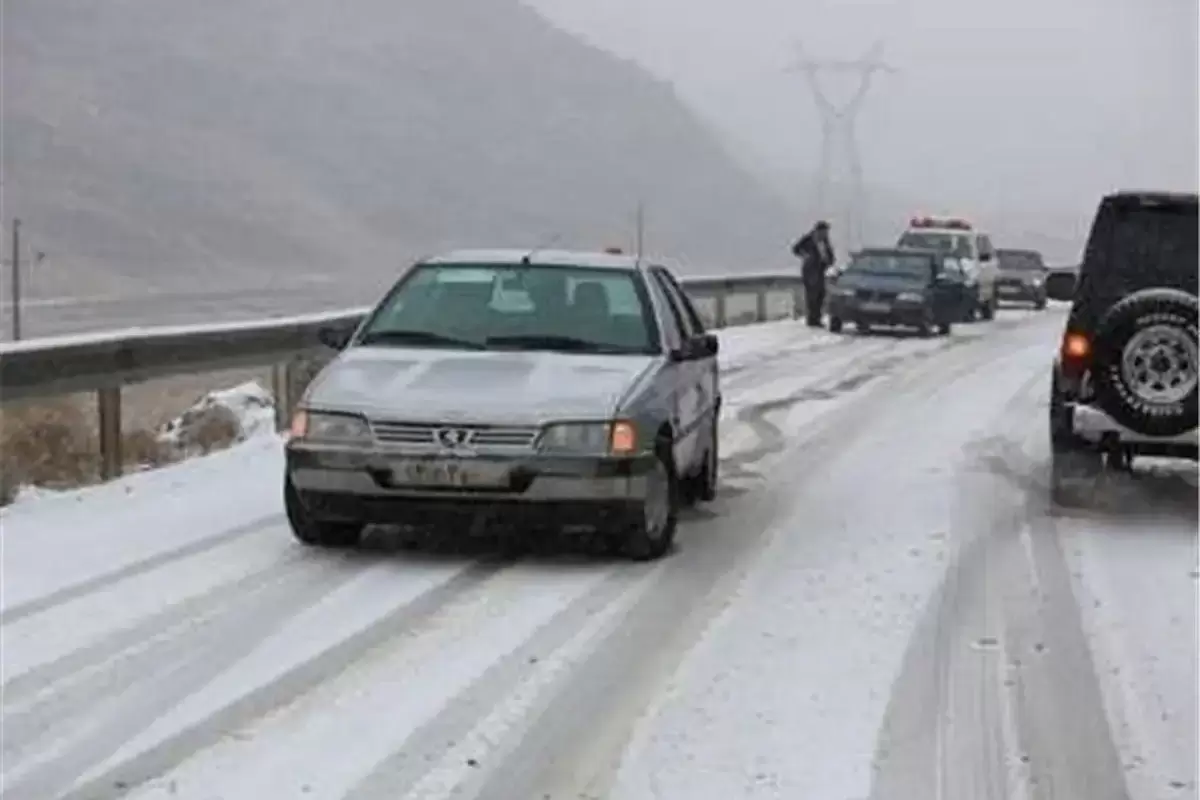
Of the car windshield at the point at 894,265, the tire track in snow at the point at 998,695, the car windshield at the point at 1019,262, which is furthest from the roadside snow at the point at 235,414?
the car windshield at the point at 1019,262

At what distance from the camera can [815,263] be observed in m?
32.1

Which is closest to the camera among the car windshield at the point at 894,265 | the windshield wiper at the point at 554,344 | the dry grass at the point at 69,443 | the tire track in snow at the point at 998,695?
the tire track in snow at the point at 998,695

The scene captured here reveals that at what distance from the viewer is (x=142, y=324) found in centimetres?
3722

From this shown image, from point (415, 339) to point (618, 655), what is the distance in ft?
10.4

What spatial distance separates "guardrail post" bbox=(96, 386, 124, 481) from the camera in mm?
12094

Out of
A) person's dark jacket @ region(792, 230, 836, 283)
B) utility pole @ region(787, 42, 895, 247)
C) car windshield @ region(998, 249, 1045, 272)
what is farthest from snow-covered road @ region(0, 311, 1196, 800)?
utility pole @ region(787, 42, 895, 247)

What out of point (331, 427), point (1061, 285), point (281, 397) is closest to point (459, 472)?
Answer: point (331, 427)

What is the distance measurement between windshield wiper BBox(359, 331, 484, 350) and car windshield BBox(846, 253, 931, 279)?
2222 cm

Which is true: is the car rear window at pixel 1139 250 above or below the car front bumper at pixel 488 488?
above

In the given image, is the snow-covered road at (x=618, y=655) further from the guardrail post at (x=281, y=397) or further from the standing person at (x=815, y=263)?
the standing person at (x=815, y=263)

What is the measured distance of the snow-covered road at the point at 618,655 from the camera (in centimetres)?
593

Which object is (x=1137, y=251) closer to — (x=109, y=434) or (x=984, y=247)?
(x=109, y=434)

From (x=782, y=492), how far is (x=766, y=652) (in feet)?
15.1

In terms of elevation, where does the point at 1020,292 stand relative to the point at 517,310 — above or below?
below
